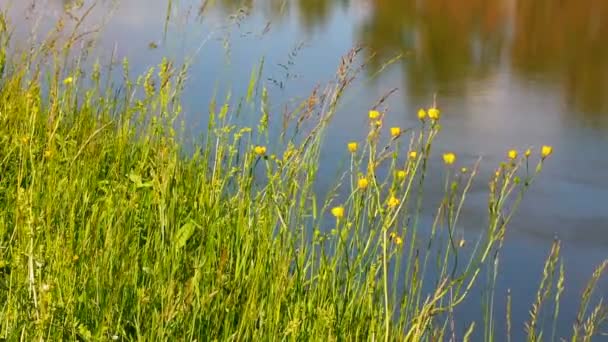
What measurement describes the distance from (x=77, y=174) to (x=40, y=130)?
0.70 metres

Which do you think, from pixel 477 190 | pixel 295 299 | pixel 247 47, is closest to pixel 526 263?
pixel 477 190

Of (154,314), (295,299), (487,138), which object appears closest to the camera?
(154,314)

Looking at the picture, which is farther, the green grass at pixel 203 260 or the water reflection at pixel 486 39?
the water reflection at pixel 486 39

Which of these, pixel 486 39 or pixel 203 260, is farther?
pixel 486 39

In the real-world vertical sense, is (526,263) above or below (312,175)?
below

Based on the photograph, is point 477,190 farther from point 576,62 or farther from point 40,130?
point 576,62

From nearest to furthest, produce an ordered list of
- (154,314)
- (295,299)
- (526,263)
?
1. (154,314)
2. (295,299)
3. (526,263)

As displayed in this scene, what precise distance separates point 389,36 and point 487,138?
12.5ft

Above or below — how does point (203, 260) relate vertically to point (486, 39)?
below

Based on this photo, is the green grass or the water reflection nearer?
the green grass

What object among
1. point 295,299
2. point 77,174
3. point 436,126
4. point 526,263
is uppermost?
point 436,126

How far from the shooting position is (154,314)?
4.77 ft

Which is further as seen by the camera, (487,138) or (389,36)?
(389,36)

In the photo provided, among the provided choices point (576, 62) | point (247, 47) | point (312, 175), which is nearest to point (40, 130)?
point (312, 175)
